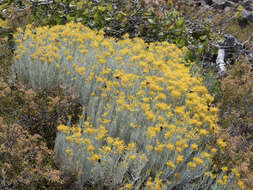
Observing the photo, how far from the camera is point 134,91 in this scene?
3582 millimetres

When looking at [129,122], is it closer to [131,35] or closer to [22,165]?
[22,165]

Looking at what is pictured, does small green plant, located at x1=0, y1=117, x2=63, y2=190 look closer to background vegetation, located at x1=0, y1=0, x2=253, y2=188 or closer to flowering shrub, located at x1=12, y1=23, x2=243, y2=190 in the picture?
flowering shrub, located at x1=12, y1=23, x2=243, y2=190

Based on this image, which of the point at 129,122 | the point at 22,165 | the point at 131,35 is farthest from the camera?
the point at 131,35

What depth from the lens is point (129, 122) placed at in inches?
121

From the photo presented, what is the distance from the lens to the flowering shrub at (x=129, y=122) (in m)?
2.60

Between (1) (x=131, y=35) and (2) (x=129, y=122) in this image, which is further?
(1) (x=131, y=35)

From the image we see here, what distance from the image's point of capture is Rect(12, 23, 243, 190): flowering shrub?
2.60m

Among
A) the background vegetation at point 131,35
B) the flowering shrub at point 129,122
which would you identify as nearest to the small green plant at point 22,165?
the flowering shrub at point 129,122

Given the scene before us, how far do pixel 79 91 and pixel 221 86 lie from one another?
7.37 feet

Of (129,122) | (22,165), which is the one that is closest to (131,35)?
(129,122)

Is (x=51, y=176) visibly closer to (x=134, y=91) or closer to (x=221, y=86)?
(x=134, y=91)

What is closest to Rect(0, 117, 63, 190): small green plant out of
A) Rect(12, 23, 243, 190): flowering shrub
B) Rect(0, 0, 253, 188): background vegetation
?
Rect(12, 23, 243, 190): flowering shrub

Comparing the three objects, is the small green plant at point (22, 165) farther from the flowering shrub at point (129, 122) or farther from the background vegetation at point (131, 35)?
the background vegetation at point (131, 35)

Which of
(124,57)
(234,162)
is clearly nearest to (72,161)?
(234,162)
